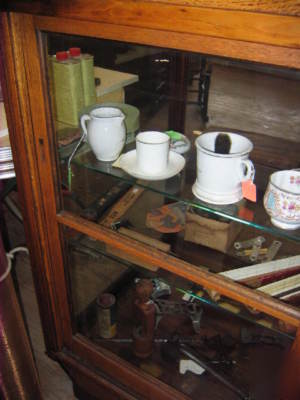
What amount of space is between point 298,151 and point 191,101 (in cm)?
26

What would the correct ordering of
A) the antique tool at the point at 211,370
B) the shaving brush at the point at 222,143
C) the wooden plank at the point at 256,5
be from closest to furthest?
the wooden plank at the point at 256,5 → the shaving brush at the point at 222,143 → the antique tool at the point at 211,370

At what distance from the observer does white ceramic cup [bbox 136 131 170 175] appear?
79 cm

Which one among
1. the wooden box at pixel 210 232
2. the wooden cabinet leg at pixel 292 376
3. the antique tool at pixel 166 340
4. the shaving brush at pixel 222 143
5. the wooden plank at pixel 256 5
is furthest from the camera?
the antique tool at pixel 166 340

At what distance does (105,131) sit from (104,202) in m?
0.20

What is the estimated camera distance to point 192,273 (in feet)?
2.38

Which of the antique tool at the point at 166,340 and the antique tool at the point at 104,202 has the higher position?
the antique tool at the point at 104,202

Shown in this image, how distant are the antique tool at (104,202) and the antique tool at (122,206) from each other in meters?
0.01

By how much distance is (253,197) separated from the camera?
73 centimetres

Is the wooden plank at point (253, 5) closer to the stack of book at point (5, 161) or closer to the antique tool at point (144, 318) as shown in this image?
the stack of book at point (5, 161)

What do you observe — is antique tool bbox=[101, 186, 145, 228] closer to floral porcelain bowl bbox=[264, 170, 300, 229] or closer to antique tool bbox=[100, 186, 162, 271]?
antique tool bbox=[100, 186, 162, 271]

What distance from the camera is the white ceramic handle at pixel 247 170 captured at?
2.31ft

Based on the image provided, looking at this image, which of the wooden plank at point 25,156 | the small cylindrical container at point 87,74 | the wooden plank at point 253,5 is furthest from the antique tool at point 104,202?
the wooden plank at point 253,5

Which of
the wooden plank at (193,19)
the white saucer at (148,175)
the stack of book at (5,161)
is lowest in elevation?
the stack of book at (5,161)

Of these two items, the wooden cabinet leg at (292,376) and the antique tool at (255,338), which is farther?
the antique tool at (255,338)
